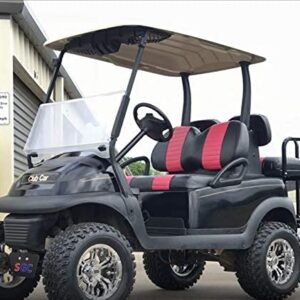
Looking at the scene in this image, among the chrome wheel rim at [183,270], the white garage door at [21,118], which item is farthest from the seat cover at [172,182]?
the white garage door at [21,118]

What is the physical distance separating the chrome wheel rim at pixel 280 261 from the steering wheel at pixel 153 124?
1.66 meters

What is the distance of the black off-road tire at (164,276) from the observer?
784 cm

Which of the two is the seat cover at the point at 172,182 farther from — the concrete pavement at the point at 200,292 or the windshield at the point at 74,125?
the concrete pavement at the point at 200,292

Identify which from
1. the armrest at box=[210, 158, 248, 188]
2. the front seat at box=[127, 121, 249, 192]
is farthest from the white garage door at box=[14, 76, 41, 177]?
the armrest at box=[210, 158, 248, 188]

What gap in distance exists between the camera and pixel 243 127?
22.7ft

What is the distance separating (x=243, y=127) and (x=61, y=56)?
1.92 metres

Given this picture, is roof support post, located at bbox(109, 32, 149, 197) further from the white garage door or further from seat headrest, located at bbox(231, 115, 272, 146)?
the white garage door

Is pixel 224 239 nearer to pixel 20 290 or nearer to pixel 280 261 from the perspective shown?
pixel 280 261

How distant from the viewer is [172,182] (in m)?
6.61

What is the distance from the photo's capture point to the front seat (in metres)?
6.64

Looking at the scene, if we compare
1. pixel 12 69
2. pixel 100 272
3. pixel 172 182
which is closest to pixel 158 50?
pixel 172 182

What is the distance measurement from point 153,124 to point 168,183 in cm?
73

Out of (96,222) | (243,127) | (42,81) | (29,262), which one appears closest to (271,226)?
(243,127)

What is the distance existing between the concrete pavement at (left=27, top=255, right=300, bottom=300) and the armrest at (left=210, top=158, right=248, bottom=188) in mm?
1298
